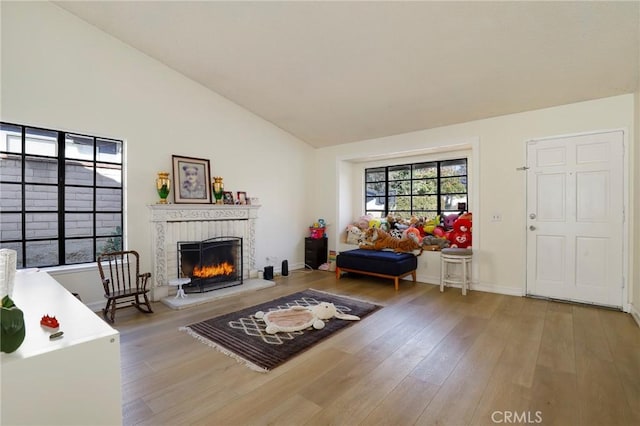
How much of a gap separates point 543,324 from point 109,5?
549cm

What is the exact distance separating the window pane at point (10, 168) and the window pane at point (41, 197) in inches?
5.2

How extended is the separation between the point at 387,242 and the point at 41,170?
4.69 meters

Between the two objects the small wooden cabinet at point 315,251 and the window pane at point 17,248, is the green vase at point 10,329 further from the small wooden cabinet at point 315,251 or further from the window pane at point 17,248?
the small wooden cabinet at point 315,251

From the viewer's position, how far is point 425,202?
5465mm

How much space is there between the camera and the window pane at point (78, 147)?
338cm

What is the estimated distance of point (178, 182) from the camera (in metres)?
4.08

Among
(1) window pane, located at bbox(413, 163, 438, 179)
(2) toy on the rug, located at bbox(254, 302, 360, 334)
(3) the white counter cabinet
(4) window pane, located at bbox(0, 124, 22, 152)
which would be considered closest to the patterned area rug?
(2) toy on the rug, located at bbox(254, 302, 360, 334)

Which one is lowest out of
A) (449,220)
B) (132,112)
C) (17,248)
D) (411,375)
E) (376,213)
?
(411,375)

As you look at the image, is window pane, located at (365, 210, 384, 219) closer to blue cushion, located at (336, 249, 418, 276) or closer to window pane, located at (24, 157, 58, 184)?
blue cushion, located at (336, 249, 418, 276)

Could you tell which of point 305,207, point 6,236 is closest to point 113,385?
point 6,236

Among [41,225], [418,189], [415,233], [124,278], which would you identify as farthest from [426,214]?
[41,225]

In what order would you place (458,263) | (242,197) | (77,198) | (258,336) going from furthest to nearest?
(242,197)
(458,263)
(77,198)
(258,336)

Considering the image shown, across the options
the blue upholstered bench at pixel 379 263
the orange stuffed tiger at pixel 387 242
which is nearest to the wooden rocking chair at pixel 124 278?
the blue upholstered bench at pixel 379 263

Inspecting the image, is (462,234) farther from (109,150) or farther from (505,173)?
(109,150)
